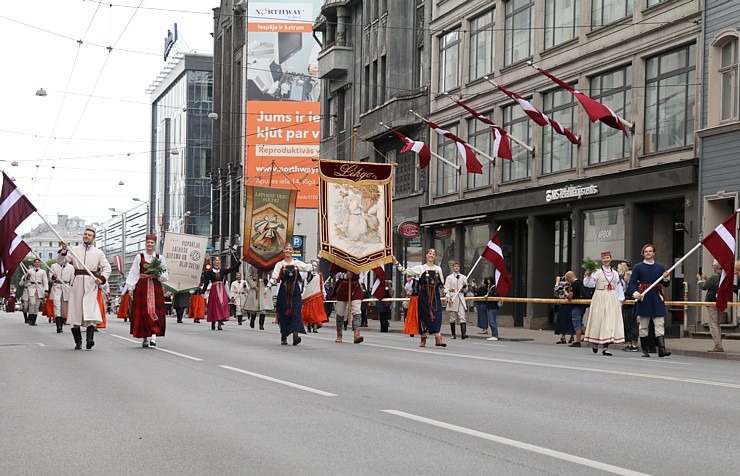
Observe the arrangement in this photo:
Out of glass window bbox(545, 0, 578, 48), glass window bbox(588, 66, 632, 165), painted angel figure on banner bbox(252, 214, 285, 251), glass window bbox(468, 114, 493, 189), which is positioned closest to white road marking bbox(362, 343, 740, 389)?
glass window bbox(588, 66, 632, 165)

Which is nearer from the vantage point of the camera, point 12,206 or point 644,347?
point 644,347

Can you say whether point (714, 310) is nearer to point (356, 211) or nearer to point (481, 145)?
point (356, 211)

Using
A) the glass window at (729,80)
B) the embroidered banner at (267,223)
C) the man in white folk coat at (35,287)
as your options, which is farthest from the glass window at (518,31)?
the man in white folk coat at (35,287)

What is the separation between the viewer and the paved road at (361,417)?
282 inches

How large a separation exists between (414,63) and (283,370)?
112 feet

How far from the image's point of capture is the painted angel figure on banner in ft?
117

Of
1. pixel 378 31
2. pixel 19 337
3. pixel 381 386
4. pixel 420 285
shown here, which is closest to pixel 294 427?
pixel 381 386

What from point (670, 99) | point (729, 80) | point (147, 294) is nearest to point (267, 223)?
point (670, 99)

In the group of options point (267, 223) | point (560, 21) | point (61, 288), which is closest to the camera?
point (61, 288)

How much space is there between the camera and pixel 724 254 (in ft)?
67.5

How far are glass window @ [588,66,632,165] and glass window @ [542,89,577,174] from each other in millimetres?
1092

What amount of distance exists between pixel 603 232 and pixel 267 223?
1131 centimetres

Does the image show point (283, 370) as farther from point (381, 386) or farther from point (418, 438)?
point (418, 438)

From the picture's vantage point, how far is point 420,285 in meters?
21.4
